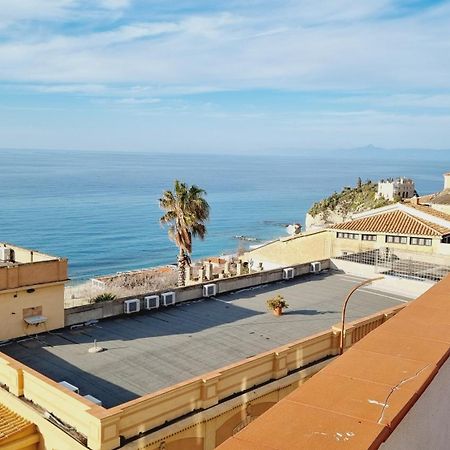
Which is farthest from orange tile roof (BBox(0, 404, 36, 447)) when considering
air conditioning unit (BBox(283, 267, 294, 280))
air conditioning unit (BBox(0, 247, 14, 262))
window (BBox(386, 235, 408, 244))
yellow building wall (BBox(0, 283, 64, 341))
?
window (BBox(386, 235, 408, 244))

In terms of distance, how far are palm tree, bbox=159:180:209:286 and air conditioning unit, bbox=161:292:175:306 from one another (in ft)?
56.0

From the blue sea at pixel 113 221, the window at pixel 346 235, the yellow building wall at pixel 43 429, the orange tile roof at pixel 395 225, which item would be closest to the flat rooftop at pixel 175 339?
the yellow building wall at pixel 43 429

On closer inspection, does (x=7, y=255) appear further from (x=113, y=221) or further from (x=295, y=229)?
(x=113, y=221)

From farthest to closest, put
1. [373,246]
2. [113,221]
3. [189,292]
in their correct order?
[113,221] < [373,246] < [189,292]

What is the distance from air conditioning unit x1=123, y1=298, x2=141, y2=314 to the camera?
18.7 m

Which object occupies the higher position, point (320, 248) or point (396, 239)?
point (396, 239)

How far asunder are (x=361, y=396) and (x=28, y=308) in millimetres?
14861

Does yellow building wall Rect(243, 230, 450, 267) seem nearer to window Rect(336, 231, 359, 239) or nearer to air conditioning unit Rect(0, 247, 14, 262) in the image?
window Rect(336, 231, 359, 239)

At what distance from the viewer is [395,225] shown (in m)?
32.6

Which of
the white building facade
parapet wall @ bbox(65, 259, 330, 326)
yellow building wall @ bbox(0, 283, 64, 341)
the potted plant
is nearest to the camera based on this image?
yellow building wall @ bbox(0, 283, 64, 341)

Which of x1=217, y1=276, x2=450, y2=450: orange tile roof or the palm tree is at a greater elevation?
x1=217, y1=276, x2=450, y2=450: orange tile roof

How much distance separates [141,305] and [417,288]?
1120cm

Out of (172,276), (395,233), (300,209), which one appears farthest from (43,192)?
(395,233)

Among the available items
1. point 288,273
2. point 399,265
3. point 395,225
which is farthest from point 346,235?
point 288,273
